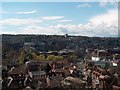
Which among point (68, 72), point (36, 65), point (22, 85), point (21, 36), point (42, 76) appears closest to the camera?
point (22, 85)

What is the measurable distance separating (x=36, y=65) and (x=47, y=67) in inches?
27.0

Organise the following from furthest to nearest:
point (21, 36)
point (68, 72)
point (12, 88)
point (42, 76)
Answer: point (21, 36) → point (68, 72) → point (42, 76) → point (12, 88)

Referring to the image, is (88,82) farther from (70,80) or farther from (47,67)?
(47,67)

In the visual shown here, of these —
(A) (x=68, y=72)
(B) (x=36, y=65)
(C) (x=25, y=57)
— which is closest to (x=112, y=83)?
(A) (x=68, y=72)

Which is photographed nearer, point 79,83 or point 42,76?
point 79,83

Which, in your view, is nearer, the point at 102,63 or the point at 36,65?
the point at 36,65

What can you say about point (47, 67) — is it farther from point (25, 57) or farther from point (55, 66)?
point (25, 57)

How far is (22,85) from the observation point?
7.11 m

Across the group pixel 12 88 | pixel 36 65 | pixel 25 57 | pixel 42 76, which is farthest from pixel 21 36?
pixel 12 88

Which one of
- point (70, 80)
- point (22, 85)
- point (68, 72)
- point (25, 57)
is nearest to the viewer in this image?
point (22, 85)

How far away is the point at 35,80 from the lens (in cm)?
830

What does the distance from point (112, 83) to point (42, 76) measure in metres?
2.44

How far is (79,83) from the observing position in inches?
297

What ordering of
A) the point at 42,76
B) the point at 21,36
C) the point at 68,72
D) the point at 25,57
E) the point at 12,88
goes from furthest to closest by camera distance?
1. the point at 21,36
2. the point at 25,57
3. the point at 68,72
4. the point at 42,76
5. the point at 12,88
